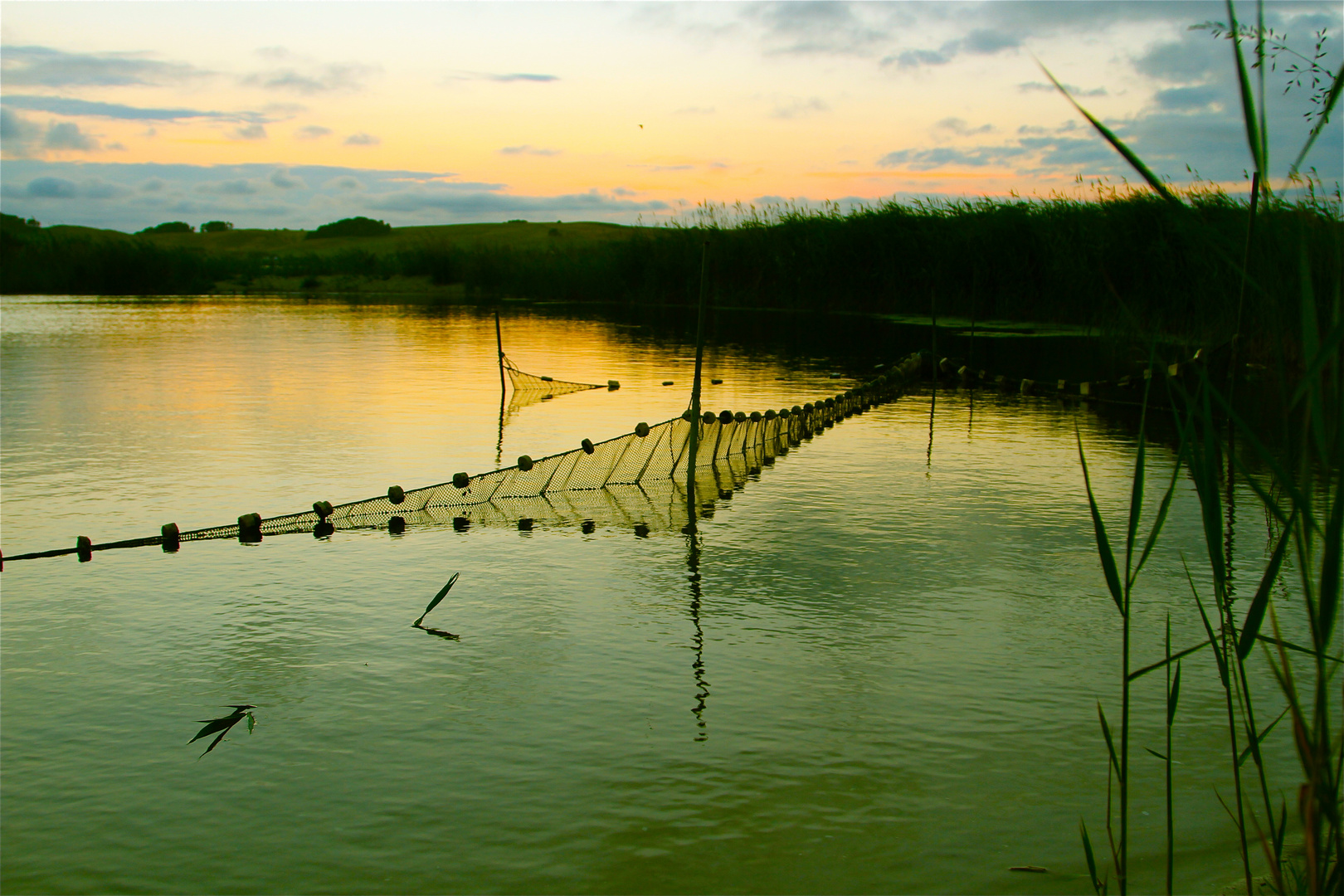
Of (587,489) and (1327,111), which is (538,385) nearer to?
(587,489)

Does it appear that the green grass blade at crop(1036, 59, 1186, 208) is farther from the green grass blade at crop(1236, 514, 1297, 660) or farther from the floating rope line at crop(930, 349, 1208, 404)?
the floating rope line at crop(930, 349, 1208, 404)

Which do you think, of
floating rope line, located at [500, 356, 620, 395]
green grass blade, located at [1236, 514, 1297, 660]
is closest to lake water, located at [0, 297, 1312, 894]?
green grass blade, located at [1236, 514, 1297, 660]

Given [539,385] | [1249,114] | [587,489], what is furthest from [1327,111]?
[539,385]

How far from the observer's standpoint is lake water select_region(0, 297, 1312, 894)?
3.78 meters

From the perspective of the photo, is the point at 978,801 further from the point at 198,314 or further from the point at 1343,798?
the point at 198,314

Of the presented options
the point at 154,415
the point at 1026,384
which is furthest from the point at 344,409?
the point at 1026,384

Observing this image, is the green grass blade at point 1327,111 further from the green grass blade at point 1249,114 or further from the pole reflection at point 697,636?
the pole reflection at point 697,636

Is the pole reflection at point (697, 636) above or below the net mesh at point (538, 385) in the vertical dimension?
below

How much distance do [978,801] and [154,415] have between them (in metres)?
12.4

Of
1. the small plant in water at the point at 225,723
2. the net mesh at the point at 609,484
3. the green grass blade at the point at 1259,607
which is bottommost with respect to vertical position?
the small plant in water at the point at 225,723

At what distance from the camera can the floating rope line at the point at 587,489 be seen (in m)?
7.75

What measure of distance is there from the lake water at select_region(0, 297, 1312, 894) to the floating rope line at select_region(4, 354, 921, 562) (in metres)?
0.19

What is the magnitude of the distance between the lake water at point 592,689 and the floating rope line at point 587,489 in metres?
0.19

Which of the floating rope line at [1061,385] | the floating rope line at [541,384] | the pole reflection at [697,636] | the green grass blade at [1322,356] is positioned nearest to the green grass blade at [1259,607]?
the green grass blade at [1322,356]
